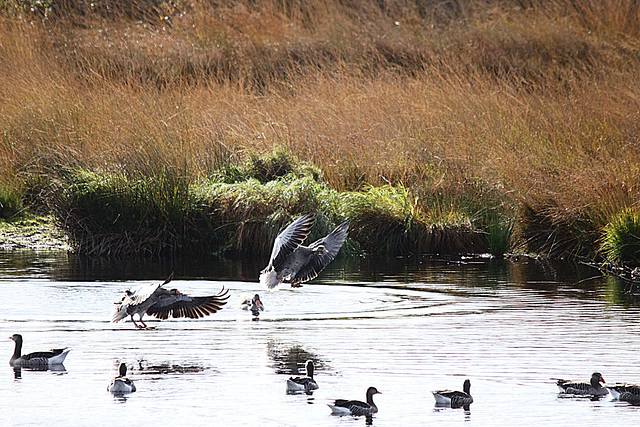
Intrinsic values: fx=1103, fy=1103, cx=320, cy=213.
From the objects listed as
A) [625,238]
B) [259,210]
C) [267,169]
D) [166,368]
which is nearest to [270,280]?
[166,368]

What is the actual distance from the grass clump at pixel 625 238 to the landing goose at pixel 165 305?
18.1 ft

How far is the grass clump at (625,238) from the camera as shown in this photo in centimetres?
1268

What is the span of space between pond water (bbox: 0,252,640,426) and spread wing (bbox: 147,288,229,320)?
8.3 inches

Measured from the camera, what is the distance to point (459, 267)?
531 inches

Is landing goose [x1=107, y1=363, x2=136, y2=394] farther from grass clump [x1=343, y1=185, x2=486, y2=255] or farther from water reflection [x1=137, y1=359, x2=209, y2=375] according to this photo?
grass clump [x1=343, y1=185, x2=486, y2=255]

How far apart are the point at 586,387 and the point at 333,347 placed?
7.10 ft

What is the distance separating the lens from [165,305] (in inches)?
366

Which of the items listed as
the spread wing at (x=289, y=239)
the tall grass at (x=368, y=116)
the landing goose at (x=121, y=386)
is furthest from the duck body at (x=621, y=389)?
the tall grass at (x=368, y=116)

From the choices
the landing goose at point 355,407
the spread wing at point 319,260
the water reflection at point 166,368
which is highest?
the spread wing at point 319,260

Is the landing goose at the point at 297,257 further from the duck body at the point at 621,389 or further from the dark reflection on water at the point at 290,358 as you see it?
the duck body at the point at 621,389

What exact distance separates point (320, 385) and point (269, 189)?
26.0 feet

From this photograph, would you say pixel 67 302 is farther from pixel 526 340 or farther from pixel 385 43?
pixel 385 43

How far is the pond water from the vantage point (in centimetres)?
668

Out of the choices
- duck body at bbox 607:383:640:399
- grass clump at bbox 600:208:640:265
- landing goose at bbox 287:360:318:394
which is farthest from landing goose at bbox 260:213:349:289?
duck body at bbox 607:383:640:399
